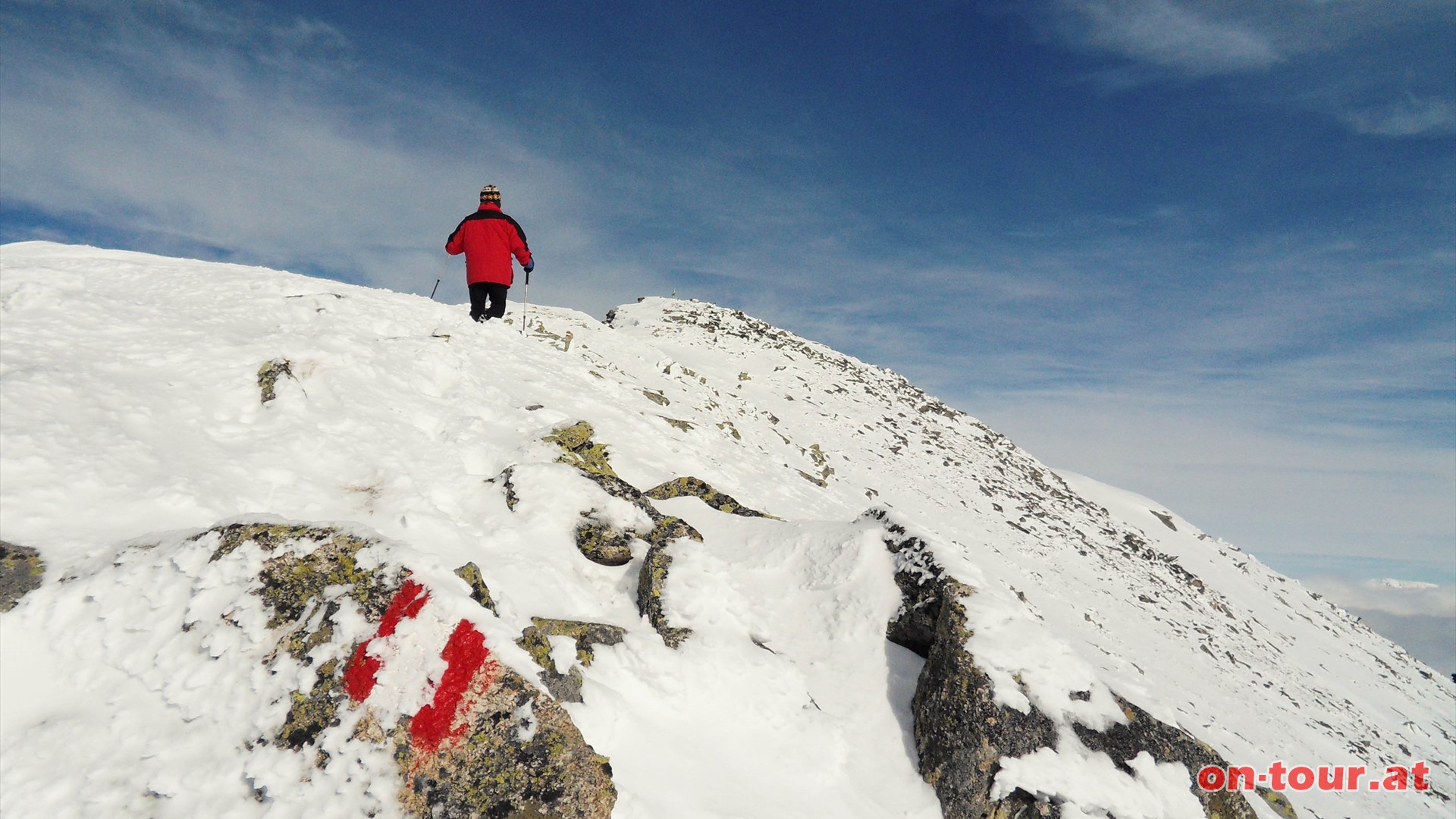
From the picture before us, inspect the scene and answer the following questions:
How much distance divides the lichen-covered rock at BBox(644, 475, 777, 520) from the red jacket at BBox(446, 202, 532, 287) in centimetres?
768

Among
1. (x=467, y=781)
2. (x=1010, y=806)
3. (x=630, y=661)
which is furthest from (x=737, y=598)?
(x=467, y=781)

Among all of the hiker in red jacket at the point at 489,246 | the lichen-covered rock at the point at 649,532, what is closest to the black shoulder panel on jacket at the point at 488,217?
the hiker in red jacket at the point at 489,246

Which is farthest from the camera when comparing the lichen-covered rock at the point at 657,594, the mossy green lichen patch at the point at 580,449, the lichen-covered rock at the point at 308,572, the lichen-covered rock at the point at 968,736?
the mossy green lichen patch at the point at 580,449

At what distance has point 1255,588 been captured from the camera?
3344 cm

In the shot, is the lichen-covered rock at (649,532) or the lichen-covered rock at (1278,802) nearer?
the lichen-covered rock at (649,532)

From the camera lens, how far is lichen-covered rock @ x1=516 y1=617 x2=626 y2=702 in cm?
463

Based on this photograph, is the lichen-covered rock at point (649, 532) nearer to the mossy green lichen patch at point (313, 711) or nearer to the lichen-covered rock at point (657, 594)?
the lichen-covered rock at point (657, 594)

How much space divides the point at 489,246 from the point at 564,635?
11.1 meters

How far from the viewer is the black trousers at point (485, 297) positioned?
14781mm

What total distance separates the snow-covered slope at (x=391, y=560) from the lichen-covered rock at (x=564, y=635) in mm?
124

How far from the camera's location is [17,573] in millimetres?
4305

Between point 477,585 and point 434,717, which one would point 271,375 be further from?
point 434,717

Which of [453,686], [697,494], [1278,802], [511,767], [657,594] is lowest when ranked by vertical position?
[1278,802]

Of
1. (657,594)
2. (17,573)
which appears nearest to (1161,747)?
(657,594)
